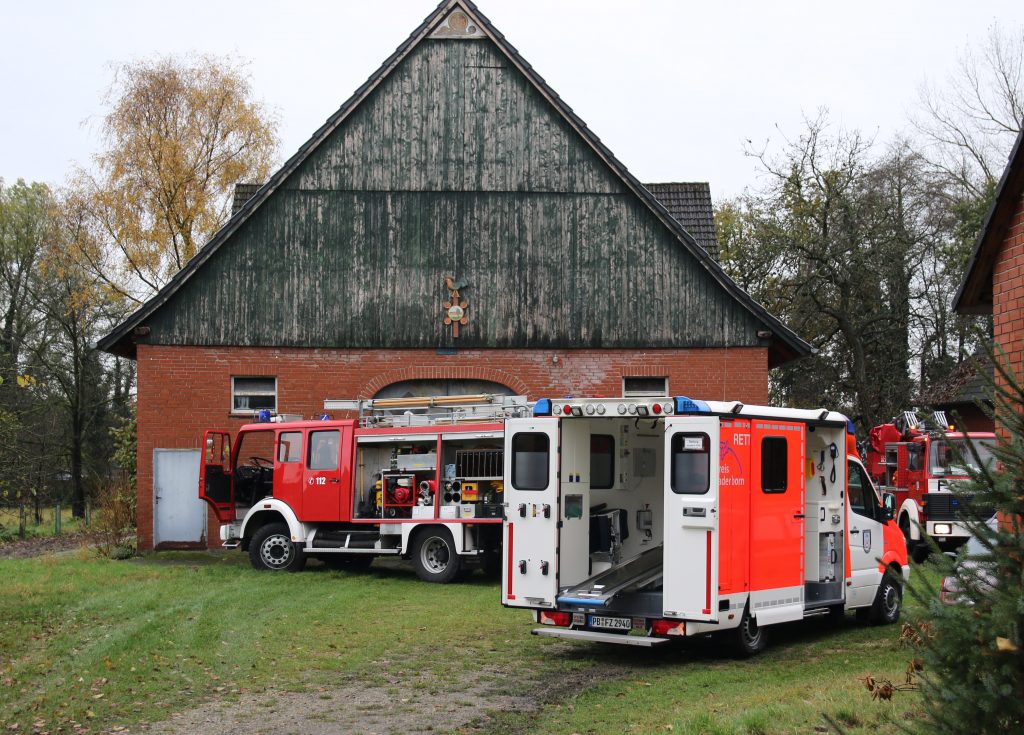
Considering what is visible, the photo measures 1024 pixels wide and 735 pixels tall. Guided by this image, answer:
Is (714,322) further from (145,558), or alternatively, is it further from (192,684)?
(192,684)

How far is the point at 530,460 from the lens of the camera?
12.6 meters

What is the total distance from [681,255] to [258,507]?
34.1 ft

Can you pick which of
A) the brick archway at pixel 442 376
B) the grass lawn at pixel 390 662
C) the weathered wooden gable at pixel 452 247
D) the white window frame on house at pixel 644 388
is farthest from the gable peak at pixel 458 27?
the grass lawn at pixel 390 662

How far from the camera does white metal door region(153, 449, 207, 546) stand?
24938 mm

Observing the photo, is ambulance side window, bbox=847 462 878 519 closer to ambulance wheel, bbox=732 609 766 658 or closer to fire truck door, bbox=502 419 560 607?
ambulance wheel, bbox=732 609 766 658

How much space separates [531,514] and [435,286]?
→ 13362 mm

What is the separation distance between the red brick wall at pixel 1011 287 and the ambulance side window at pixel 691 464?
297 cm

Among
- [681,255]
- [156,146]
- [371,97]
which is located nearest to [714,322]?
[681,255]

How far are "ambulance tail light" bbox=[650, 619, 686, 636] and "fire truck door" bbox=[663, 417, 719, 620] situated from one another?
0.11 m

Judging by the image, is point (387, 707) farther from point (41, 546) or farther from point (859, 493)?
point (41, 546)

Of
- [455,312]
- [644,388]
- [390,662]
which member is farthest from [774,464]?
[455,312]

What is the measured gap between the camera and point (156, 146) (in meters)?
42.6

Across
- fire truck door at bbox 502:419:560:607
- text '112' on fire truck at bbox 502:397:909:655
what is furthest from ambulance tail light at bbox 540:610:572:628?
fire truck door at bbox 502:419:560:607

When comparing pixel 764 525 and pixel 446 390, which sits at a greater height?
pixel 446 390
